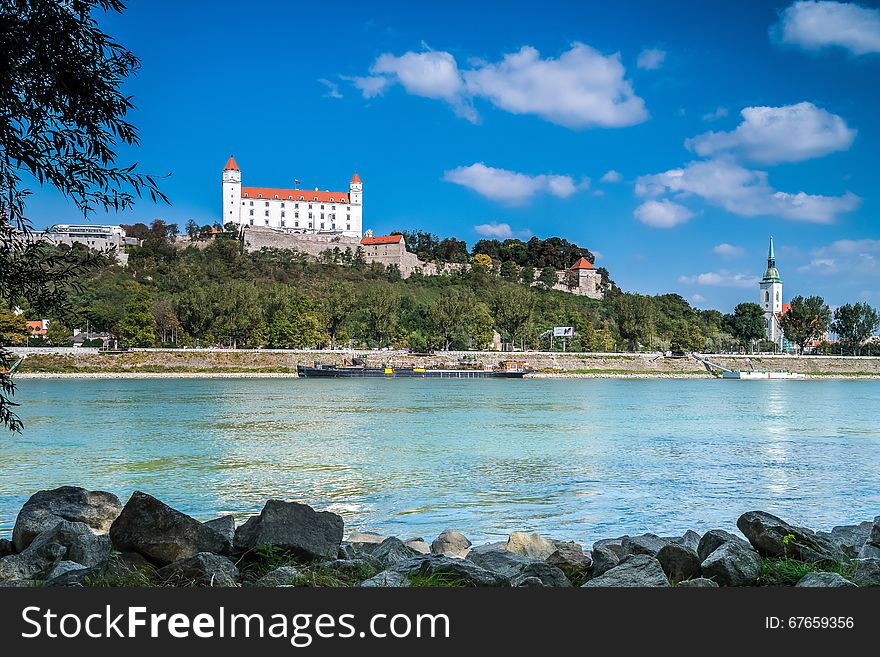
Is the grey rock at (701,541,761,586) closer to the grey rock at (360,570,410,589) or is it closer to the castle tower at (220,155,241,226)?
the grey rock at (360,570,410,589)

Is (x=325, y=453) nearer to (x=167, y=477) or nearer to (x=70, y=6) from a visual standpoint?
(x=167, y=477)

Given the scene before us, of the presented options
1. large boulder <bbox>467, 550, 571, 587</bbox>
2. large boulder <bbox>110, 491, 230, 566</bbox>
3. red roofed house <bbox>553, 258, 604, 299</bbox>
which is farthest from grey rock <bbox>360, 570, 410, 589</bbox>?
red roofed house <bbox>553, 258, 604, 299</bbox>

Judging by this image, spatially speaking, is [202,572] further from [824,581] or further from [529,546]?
[824,581]

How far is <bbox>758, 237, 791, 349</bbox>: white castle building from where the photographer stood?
140 metres

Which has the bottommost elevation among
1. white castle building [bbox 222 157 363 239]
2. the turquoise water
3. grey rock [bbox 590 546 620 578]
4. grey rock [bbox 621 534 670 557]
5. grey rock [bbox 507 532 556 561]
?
the turquoise water

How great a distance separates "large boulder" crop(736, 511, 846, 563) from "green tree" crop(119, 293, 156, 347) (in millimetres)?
78330

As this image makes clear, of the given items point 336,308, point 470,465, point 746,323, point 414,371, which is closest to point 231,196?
point 336,308

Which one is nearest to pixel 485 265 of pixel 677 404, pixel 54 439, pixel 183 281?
pixel 183 281

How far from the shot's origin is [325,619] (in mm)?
5109

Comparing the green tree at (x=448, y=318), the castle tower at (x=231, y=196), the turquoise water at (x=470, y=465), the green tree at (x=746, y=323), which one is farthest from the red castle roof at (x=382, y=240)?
the turquoise water at (x=470, y=465)

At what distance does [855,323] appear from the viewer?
377 feet

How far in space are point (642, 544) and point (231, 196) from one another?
469ft

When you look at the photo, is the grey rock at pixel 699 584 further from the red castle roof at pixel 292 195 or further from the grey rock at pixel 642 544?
the red castle roof at pixel 292 195

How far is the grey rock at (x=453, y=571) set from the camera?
22.1 ft
